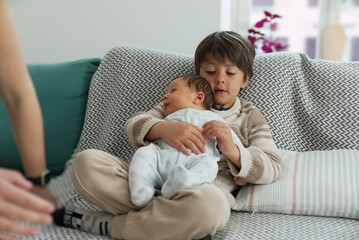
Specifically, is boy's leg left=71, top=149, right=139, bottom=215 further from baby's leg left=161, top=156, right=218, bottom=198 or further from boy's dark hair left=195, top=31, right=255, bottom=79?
boy's dark hair left=195, top=31, right=255, bottom=79

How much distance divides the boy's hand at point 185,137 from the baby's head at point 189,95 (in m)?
0.06

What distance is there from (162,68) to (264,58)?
0.22m

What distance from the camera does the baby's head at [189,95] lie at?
846 mm

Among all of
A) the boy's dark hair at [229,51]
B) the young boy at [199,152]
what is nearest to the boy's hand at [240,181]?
the young boy at [199,152]

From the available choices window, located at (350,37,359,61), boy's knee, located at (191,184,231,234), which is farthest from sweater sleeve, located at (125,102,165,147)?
window, located at (350,37,359,61)

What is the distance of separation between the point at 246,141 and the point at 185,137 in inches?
6.9

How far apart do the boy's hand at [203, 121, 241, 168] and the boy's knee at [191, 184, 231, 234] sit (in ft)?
0.41

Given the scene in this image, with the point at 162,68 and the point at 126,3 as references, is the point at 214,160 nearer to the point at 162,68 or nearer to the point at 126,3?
the point at 162,68

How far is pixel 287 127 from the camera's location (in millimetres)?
966

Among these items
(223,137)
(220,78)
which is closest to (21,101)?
(223,137)

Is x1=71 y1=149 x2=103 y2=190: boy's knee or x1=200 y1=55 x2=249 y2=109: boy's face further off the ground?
x1=200 y1=55 x2=249 y2=109: boy's face

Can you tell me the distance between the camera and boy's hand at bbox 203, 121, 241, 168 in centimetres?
78

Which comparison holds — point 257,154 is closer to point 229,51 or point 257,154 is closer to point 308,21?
point 229,51

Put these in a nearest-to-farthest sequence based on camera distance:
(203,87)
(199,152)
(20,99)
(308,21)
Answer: (20,99) → (199,152) → (203,87) → (308,21)
